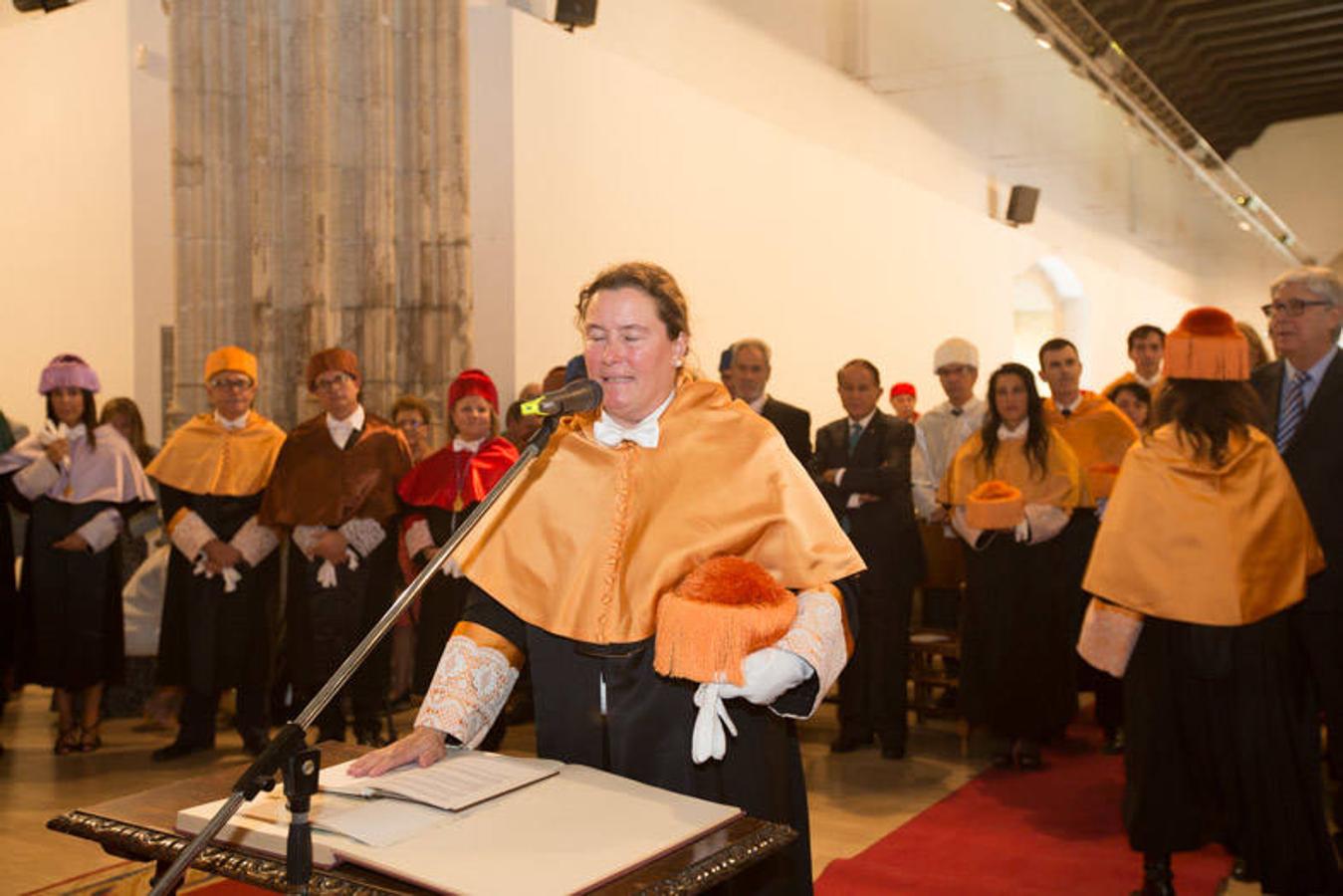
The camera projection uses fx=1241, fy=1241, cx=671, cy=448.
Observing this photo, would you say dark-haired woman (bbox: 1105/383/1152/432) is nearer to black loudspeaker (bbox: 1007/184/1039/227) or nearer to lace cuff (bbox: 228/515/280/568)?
lace cuff (bbox: 228/515/280/568)

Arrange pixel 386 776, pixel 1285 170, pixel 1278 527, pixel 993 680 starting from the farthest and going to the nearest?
1. pixel 1285 170
2. pixel 993 680
3. pixel 1278 527
4. pixel 386 776

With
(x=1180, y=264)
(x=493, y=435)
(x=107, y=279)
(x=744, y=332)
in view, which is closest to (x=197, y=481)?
(x=493, y=435)

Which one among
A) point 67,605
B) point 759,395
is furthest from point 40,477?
point 759,395

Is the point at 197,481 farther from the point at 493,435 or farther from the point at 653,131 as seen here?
the point at 653,131

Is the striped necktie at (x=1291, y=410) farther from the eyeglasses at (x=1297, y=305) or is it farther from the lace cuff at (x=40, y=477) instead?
the lace cuff at (x=40, y=477)

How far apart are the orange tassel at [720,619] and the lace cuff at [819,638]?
0.04 metres

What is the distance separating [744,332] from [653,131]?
5.58ft

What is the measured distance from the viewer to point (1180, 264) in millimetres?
20594

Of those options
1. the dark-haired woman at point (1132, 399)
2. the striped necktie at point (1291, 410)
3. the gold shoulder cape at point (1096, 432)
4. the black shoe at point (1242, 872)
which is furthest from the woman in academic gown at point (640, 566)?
the dark-haired woman at point (1132, 399)

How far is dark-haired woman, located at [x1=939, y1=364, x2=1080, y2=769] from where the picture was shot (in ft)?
18.1

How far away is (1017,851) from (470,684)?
2.76 metres

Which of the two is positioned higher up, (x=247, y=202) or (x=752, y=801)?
(x=247, y=202)

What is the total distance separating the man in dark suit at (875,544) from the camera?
579 centimetres

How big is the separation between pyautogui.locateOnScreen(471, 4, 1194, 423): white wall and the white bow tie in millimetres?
4607
